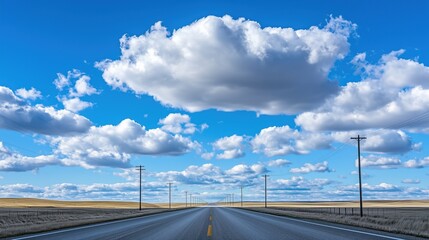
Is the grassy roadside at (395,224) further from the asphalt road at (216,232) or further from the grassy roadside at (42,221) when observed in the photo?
the grassy roadside at (42,221)

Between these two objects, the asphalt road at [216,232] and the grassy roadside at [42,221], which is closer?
the asphalt road at [216,232]

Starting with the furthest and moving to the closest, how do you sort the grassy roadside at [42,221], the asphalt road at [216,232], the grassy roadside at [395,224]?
the grassy roadside at [42,221] → the grassy roadside at [395,224] → the asphalt road at [216,232]

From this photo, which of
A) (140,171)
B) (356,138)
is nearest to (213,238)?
(356,138)

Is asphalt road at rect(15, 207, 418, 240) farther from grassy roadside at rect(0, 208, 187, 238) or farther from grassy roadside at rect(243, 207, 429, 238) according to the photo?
grassy roadside at rect(0, 208, 187, 238)

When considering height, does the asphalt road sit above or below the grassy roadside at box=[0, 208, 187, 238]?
above

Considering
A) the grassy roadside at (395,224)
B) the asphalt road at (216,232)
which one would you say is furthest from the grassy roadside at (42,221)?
the grassy roadside at (395,224)

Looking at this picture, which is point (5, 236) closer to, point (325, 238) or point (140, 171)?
point (325, 238)

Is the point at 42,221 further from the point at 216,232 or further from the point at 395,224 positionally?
the point at 395,224

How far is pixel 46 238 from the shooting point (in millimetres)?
16781

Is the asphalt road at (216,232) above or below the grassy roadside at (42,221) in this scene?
above

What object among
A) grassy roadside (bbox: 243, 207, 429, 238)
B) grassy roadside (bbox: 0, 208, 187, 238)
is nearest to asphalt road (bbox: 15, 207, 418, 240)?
grassy roadside (bbox: 243, 207, 429, 238)

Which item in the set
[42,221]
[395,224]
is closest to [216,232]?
[395,224]

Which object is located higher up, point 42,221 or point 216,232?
point 216,232

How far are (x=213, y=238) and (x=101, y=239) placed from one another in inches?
157
